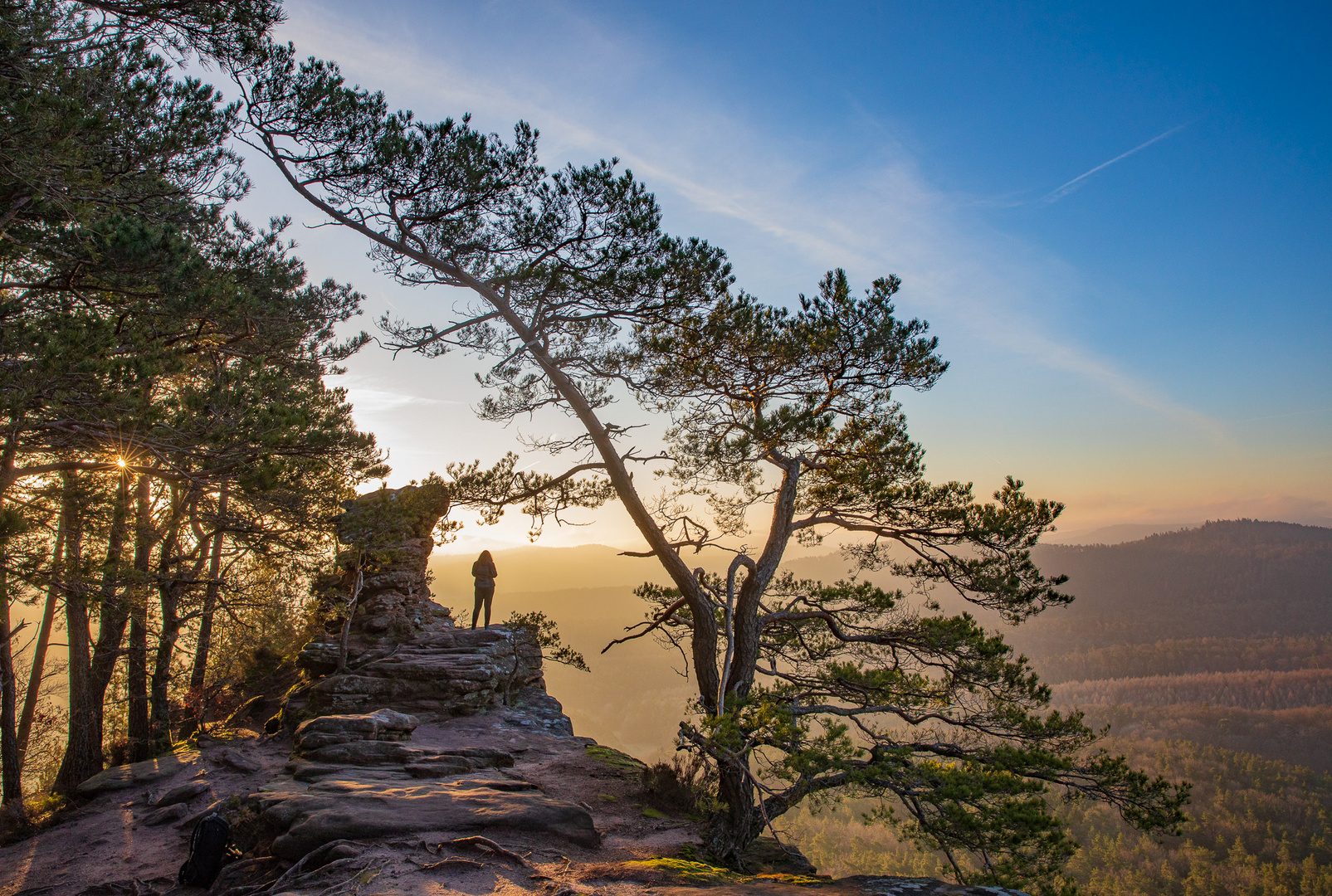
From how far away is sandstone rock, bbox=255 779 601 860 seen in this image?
4.75 m

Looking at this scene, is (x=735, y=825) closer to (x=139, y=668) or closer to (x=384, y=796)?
(x=384, y=796)

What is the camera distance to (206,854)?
5.19m

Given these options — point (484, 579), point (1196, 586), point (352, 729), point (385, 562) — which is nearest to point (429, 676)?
point (385, 562)

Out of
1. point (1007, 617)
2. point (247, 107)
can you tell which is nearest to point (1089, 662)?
point (1007, 617)

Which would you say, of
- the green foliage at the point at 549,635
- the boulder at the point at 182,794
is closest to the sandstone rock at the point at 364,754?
the boulder at the point at 182,794

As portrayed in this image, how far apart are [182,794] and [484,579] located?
22.8 feet

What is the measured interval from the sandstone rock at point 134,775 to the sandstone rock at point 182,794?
118 cm

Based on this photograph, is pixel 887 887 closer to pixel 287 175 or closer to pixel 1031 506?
pixel 1031 506

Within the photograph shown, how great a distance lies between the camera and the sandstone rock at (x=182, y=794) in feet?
24.9

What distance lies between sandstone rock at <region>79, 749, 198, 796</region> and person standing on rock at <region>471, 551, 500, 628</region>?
5.72 metres

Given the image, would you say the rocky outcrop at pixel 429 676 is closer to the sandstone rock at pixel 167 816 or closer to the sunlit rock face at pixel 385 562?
the sunlit rock face at pixel 385 562

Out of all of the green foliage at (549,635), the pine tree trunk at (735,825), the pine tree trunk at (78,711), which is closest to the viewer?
the pine tree trunk at (735,825)

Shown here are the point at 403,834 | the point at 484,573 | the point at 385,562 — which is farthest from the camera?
the point at 484,573

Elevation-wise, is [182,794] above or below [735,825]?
below
